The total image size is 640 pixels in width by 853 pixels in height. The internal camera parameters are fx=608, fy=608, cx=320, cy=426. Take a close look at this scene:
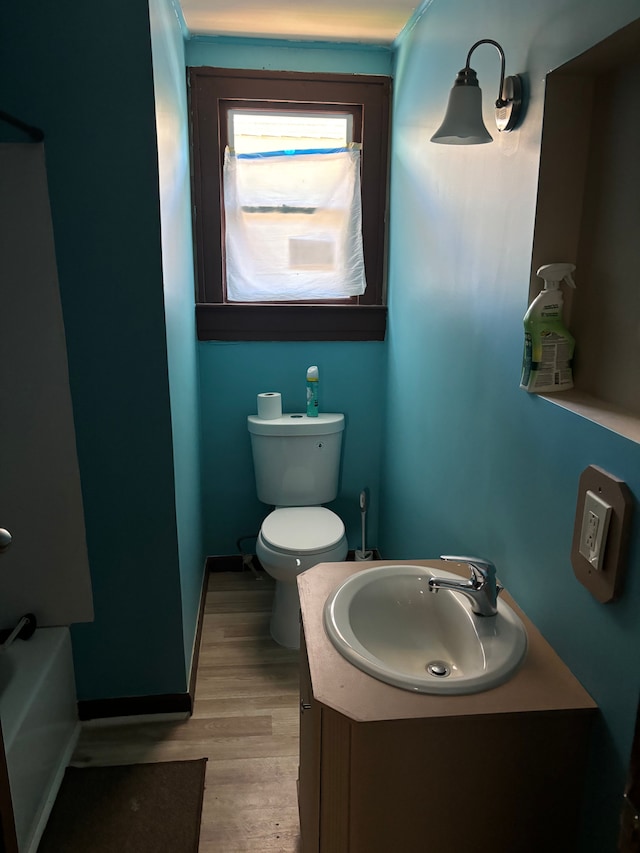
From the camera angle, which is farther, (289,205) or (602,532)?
(289,205)

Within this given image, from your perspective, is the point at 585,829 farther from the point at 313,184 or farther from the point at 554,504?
the point at 313,184

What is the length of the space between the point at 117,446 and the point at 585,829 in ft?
4.72

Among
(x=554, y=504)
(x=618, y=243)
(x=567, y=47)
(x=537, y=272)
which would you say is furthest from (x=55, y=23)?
(x=554, y=504)

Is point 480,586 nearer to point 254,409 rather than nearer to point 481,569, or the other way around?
point 481,569

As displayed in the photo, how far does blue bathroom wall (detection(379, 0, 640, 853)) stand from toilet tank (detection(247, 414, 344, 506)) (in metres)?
0.36

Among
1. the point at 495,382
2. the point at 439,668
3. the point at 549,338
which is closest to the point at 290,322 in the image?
the point at 495,382

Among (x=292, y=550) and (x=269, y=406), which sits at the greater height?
(x=269, y=406)

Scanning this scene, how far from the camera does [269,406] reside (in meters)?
2.61

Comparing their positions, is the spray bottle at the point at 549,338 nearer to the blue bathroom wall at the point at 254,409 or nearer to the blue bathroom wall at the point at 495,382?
the blue bathroom wall at the point at 495,382

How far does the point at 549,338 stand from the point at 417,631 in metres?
0.72

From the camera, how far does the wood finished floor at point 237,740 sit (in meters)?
1.61

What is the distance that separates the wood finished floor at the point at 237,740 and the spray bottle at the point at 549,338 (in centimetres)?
131

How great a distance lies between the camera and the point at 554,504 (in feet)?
3.82

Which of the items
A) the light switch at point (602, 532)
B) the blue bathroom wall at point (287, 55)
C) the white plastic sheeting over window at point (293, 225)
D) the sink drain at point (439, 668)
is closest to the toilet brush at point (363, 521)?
the white plastic sheeting over window at point (293, 225)
